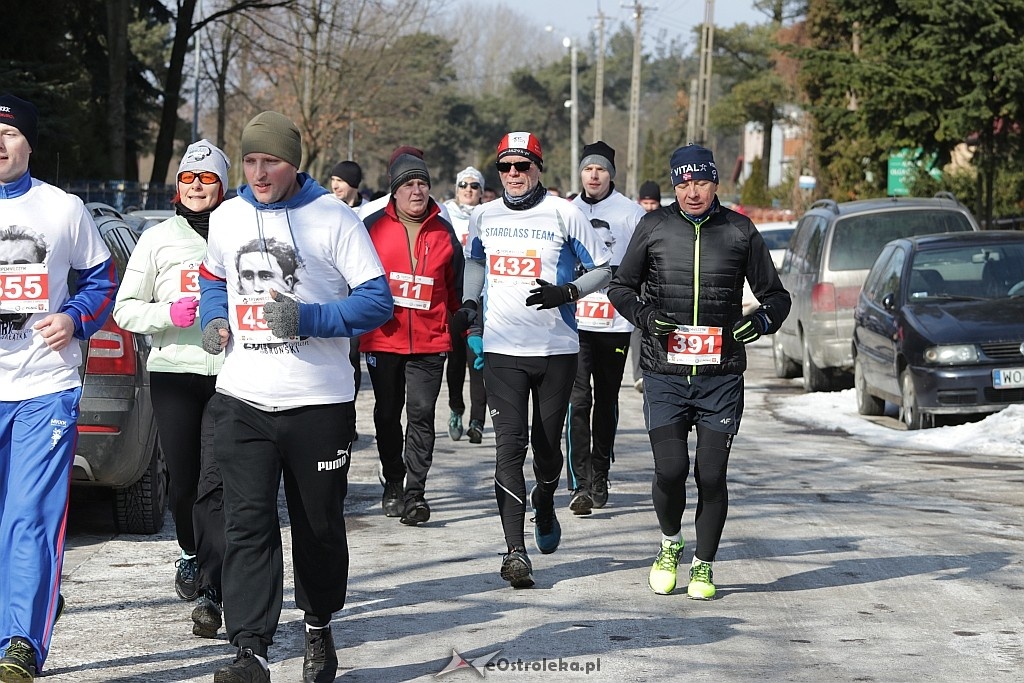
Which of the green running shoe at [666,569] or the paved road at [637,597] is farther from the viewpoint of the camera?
the green running shoe at [666,569]

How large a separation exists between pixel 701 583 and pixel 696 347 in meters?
1.09

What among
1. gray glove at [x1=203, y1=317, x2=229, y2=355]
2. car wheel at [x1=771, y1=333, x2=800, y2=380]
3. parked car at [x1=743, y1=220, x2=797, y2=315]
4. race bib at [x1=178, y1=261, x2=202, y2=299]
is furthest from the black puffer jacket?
parked car at [x1=743, y1=220, x2=797, y2=315]

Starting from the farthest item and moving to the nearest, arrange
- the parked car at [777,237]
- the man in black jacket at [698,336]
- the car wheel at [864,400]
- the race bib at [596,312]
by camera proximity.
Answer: the parked car at [777,237]
the car wheel at [864,400]
the race bib at [596,312]
the man in black jacket at [698,336]

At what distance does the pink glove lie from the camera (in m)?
6.41

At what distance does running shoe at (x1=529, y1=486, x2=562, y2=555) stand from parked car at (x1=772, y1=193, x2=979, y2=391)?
9.84 metres

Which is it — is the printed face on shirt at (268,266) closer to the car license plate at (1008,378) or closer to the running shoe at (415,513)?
the running shoe at (415,513)

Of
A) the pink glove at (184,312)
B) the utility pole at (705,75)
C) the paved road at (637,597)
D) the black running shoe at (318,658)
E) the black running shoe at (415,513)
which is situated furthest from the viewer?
the utility pole at (705,75)

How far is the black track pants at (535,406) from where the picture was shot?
8.09 metres

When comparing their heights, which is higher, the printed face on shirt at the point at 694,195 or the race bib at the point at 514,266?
the printed face on shirt at the point at 694,195

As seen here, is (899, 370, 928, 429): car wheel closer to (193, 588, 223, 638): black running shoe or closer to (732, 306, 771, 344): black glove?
(732, 306, 771, 344): black glove

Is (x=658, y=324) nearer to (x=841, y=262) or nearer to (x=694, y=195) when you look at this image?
(x=694, y=195)

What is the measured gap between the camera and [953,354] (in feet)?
45.1

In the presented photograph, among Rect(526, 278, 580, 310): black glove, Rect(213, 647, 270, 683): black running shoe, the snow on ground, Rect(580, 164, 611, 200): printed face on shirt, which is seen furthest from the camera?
the snow on ground

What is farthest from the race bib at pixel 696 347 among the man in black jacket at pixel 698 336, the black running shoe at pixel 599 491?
the black running shoe at pixel 599 491
